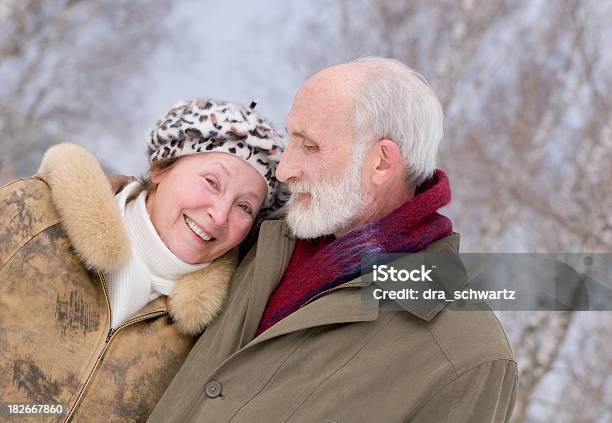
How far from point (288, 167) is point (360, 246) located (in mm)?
385

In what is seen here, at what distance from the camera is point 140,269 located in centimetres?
246

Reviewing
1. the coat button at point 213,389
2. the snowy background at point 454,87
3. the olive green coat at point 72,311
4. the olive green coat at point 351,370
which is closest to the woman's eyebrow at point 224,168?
the olive green coat at point 72,311

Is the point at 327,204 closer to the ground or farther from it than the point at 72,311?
farther from it

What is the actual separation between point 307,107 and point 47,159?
0.91m

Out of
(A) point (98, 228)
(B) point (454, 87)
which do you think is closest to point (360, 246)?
(A) point (98, 228)

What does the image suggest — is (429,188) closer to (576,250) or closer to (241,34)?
(576,250)

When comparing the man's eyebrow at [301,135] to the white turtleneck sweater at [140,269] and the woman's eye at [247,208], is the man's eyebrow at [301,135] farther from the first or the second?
the white turtleneck sweater at [140,269]

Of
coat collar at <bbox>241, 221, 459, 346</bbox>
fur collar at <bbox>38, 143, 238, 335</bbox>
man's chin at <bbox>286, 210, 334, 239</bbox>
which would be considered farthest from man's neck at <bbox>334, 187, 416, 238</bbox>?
fur collar at <bbox>38, 143, 238, 335</bbox>

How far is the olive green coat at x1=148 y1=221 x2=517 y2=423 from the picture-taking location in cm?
213

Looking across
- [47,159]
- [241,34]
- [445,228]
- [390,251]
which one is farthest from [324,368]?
[241,34]

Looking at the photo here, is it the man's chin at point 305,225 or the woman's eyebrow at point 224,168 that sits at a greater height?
the woman's eyebrow at point 224,168

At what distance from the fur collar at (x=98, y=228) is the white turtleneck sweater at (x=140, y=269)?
0.06 metres

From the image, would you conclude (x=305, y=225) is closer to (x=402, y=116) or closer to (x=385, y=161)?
(x=385, y=161)

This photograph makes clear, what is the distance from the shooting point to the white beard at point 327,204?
2.54 meters
